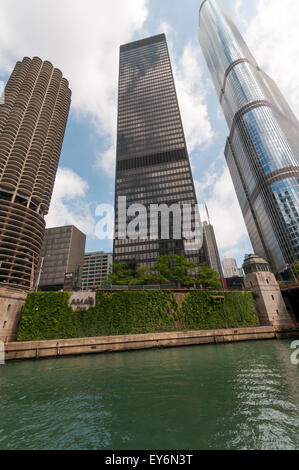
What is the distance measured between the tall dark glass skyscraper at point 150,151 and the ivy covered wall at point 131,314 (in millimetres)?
43480

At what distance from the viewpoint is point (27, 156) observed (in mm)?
91562

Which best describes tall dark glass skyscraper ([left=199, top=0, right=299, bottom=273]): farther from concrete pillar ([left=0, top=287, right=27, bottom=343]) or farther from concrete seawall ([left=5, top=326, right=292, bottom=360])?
concrete pillar ([left=0, top=287, right=27, bottom=343])

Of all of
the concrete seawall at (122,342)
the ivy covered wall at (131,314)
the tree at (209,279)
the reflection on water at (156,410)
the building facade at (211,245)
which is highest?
the building facade at (211,245)

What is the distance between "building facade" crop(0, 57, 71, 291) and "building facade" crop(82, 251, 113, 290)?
87.9 metres

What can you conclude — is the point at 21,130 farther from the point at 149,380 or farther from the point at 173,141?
the point at 149,380

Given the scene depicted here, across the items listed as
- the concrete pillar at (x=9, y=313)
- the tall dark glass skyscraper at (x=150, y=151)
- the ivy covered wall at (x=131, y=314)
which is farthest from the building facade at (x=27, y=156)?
the ivy covered wall at (x=131, y=314)

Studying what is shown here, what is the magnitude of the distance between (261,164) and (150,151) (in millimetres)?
62677

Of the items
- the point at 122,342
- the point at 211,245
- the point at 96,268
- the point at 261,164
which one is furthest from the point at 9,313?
→ the point at 211,245

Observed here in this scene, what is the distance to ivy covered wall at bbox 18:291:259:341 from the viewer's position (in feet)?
102

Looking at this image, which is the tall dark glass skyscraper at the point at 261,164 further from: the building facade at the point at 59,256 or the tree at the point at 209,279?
the building facade at the point at 59,256

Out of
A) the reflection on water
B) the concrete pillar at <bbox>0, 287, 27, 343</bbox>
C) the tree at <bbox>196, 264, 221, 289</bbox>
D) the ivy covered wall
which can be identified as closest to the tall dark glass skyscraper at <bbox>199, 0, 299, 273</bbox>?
the tree at <bbox>196, 264, 221, 289</bbox>

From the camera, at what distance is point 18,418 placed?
891cm

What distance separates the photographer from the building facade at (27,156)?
7638 cm

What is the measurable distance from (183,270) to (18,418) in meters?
41.1
